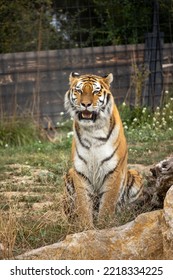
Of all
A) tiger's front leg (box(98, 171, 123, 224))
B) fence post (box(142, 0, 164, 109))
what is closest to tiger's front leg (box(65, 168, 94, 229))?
tiger's front leg (box(98, 171, 123, 224))

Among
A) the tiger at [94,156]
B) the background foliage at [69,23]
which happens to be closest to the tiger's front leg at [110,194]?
the tiger at [94,156]

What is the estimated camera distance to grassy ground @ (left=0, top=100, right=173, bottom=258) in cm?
637

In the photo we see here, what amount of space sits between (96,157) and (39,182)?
2.23 m

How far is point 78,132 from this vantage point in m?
7.04

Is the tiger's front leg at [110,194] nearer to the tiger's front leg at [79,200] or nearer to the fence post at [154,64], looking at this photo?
the tiger's front leg at [79,200]

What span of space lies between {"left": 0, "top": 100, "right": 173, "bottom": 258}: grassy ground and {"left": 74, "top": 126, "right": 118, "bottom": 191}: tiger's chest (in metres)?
0.34

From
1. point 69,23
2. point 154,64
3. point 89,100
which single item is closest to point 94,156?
point 89,100

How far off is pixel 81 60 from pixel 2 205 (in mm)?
7401

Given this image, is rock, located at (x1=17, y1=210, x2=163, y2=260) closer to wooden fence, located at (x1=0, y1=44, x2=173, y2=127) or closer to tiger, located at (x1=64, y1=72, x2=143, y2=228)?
tiger, located at (x1=64, y1=72, x2=143, y2=228)

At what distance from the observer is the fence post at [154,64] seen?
1423cm

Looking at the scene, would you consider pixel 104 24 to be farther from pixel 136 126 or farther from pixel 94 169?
pixel 94 169

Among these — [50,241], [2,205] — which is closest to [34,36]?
[2,205]

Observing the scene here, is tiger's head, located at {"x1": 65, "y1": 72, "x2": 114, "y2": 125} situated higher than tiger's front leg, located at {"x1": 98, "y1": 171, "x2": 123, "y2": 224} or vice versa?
tiger's head, located at {"x1": 65, "y1": 72, "x2": 114, "y2": 125}

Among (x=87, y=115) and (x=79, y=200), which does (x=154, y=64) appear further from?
(x=79, y=200)
